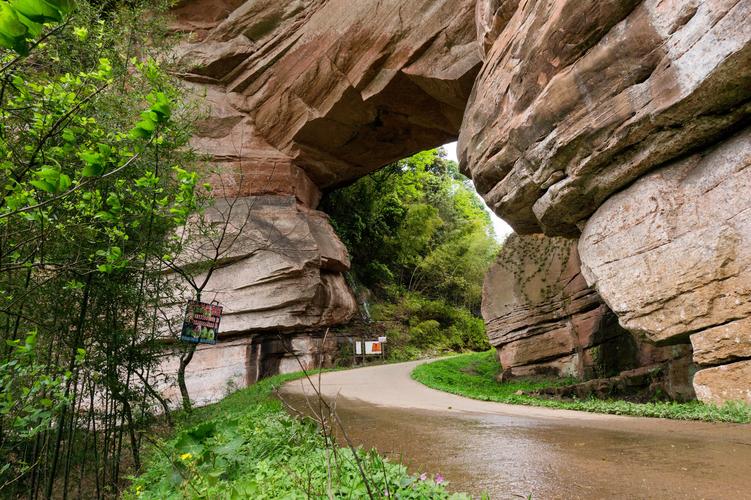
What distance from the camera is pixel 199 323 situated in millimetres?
6664

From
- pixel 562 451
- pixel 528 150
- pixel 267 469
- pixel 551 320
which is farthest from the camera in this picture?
pixel 551 320

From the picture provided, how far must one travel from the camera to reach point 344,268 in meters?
16.9

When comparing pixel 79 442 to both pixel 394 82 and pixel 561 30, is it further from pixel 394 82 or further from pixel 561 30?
pixel 394 82

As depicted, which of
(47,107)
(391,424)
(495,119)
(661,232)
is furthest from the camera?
(495,119)

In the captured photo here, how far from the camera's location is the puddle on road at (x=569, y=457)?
105 inches

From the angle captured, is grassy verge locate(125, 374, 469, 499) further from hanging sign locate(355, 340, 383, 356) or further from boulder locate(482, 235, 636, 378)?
hanging sign locate(355, 340, 383, 356)

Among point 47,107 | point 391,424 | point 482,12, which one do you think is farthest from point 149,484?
point 482,12

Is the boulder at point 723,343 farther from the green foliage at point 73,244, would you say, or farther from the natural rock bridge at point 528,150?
the green foliage at point 73,244

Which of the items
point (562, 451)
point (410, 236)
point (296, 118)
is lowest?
point (562, 451)

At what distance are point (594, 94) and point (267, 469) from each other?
20.8 feet

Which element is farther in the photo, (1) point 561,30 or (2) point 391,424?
(1) point 561,30

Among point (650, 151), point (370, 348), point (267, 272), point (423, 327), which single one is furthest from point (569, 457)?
→ point (423, 327)

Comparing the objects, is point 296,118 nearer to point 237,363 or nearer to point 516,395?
point 237,363

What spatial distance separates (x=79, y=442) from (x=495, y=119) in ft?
27.5
